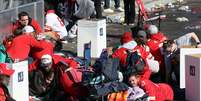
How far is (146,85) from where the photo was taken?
43.0 ft

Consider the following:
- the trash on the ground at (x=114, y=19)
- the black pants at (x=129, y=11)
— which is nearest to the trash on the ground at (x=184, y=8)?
the trash on the ground at (x=114, y=19)

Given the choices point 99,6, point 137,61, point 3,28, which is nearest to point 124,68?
point 137,61

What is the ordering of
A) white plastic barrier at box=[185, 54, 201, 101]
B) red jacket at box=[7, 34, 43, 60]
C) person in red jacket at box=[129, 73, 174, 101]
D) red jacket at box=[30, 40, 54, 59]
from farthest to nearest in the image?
red jacket at box=[30, 40, 54, 59] → red jacket at box=[7, 34, 43, 60] → white plastic barrier at box=[185, 54, 201, 101] → person in red jacket at box=[129, 73, 174, 101]

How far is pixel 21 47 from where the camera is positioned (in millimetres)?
14938

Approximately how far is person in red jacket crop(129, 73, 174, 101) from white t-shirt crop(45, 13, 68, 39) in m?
5.82

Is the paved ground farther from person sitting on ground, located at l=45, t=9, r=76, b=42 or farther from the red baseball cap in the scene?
the red baseball cap

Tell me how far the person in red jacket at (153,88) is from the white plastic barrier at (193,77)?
11.8 inches

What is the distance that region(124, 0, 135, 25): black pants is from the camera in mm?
23891

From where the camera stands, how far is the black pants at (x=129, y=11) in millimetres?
Result: 23891

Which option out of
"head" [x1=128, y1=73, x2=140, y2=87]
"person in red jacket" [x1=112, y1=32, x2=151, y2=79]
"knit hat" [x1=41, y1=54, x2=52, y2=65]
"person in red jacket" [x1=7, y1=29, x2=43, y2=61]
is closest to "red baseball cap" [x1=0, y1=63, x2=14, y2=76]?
"knit hat" [x1=41, y1=54, x2=52, y2=65]

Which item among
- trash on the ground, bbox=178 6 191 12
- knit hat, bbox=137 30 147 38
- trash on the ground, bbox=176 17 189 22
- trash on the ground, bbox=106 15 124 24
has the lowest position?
trash on the ground, bbox=176 17 189 22

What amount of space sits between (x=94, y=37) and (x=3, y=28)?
7.13 ft

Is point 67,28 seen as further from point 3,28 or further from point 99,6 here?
point 3,28

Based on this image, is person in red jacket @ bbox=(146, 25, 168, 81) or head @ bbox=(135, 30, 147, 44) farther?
head @ bbox=(135, 30, 147, 44)
